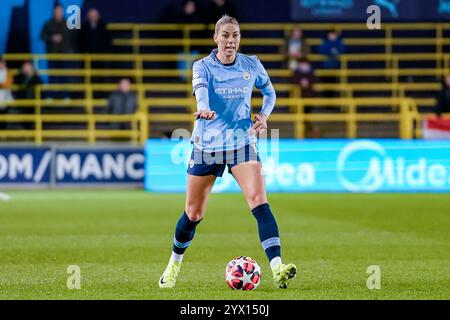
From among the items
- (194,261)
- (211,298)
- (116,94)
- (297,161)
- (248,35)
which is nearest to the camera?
(211,298)

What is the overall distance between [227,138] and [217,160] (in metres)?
0.20

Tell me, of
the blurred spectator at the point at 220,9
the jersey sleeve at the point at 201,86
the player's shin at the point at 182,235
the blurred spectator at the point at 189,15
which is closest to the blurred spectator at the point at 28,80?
the blurred spectator at the point at 189,15

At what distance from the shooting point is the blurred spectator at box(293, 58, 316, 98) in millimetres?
26094

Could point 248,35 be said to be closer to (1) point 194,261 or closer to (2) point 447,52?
(2) point 447,52

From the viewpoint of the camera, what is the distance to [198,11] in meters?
26.3

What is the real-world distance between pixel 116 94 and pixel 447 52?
9.22m

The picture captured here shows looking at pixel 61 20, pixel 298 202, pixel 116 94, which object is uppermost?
pixel 61 20

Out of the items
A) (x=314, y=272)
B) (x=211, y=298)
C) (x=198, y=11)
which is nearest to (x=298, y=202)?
(x=198, y=11)

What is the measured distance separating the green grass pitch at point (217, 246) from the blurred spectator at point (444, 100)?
14.4 feet

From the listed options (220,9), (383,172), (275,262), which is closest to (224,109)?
(275,262)

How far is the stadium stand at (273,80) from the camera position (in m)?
25.7

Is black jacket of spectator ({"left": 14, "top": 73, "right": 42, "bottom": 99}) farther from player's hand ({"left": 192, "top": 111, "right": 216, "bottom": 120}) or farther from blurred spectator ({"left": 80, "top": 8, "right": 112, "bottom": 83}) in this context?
player's hand ({"left": 192, "top": 111, "right": 216, "bottom": 120})

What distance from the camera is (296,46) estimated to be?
2602cm
